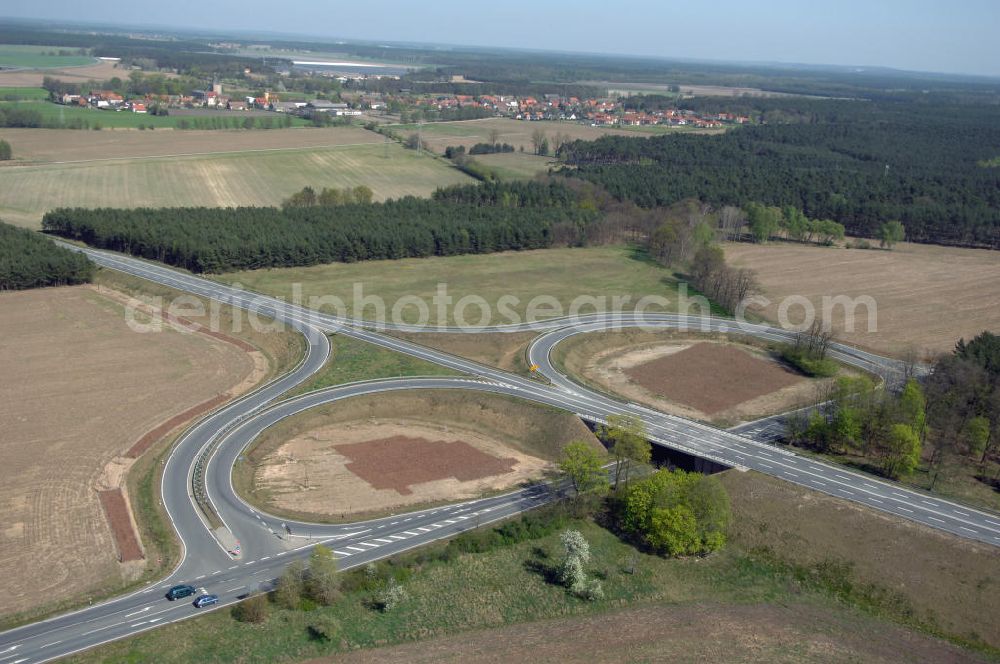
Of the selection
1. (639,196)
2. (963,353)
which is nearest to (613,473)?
(963,353)

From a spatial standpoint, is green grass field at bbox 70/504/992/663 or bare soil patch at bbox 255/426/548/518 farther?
bare soil patch at bbox 255/426/548/518

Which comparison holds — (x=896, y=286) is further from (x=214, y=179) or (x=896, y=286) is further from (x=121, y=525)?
(x=214, y=179)

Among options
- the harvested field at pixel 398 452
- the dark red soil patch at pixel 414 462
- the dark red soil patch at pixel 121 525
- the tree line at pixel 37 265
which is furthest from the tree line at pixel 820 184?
the dark red soil patch at pixel 121 525

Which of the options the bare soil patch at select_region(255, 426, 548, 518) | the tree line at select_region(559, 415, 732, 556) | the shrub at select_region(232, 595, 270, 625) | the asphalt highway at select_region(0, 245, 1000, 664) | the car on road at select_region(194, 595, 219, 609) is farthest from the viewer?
the bare soil patch at select_region(255, 426, 548, 518)

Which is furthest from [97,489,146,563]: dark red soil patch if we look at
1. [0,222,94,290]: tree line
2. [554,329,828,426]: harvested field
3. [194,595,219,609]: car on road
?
[0,222,94,290]: tree line

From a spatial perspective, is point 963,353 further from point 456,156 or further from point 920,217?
point 456,156

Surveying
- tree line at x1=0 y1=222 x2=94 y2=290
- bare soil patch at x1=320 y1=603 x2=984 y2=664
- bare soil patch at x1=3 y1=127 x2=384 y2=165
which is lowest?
bare soil patch at x1=320 y1=603 x2=984 y2=664

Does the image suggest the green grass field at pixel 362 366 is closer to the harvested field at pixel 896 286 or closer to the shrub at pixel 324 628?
the shrub at pixel 324 628

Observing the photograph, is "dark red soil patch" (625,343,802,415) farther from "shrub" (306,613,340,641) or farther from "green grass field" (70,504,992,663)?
"shrub" (306,613,340,641)
